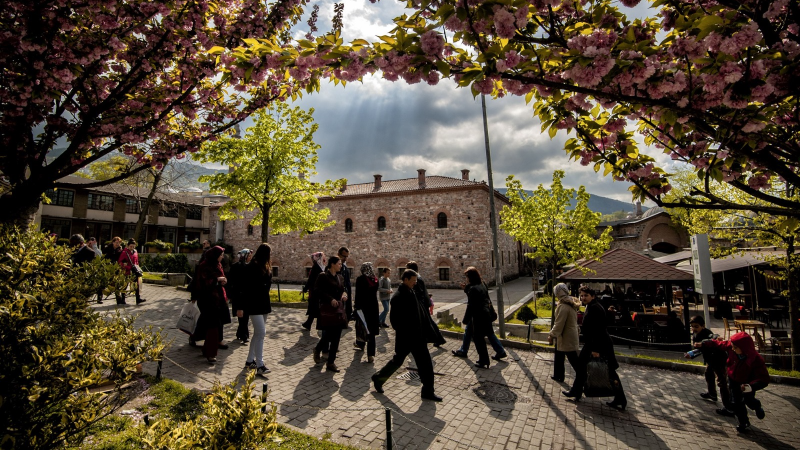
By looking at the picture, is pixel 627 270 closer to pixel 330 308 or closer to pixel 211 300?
pixel 330 308

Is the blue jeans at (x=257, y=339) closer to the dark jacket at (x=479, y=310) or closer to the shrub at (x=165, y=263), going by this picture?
the dark jacket at (x=479, y=310)

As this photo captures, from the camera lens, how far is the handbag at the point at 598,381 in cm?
509

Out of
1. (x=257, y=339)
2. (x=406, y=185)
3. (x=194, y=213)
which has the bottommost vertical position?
(x=257, y=339)

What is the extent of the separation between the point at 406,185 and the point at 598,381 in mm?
22997

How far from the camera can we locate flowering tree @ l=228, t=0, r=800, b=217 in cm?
236

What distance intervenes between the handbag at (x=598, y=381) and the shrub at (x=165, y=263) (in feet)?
88.1

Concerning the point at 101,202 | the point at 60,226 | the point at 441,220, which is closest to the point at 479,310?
the point at 441,220

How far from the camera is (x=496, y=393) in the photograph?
547cm

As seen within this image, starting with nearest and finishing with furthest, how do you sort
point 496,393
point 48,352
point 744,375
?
point 48,352
point 744,375
point 496,393

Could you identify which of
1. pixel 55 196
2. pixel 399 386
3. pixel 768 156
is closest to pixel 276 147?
pixel 399 386

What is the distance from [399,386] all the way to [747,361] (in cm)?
511

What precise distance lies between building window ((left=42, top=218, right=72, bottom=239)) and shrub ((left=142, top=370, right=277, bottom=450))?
38.2 meters

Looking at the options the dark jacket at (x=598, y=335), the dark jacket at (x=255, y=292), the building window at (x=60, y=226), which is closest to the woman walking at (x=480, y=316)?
the dark jacket at (x=598, y=335)

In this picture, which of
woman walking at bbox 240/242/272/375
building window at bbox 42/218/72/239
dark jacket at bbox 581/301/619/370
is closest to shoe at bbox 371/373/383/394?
woman walking at bbox 240/242/272/375
